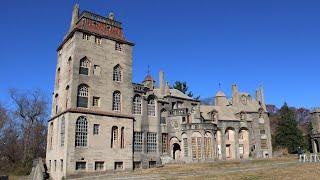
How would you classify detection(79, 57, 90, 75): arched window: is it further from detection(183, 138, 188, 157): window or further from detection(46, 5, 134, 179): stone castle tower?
detection(183, 138, 188, 157): window

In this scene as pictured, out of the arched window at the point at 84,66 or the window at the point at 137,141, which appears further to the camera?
the window at the point at 137,141

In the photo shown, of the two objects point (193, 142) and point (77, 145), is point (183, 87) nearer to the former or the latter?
point (193, 142)

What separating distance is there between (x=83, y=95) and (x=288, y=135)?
162 ft

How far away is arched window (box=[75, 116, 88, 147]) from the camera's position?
37.8 metres

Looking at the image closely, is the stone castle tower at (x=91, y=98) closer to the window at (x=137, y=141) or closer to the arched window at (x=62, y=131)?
the arched window at (x=62, y=131)

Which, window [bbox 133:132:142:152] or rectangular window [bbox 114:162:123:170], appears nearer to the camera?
rectangular window [bbox 114:162:123:170]

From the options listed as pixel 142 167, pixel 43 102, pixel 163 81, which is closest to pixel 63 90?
pixel 142 167

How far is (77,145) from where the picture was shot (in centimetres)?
3753

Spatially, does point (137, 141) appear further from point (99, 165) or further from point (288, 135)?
point (288, 135)

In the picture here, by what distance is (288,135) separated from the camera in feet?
236

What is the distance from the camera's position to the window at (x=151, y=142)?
151 feet

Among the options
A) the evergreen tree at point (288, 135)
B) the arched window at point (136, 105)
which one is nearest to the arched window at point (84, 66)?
the arched window at point (136, 105)

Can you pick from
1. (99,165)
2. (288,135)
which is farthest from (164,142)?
(288,135)

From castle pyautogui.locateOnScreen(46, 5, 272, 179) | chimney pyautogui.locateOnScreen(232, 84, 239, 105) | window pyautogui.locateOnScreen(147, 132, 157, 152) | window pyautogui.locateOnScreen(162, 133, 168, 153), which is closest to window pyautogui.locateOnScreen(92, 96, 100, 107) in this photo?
castle pyautogui.locateOnScreen(46, 5, 272, 179)
